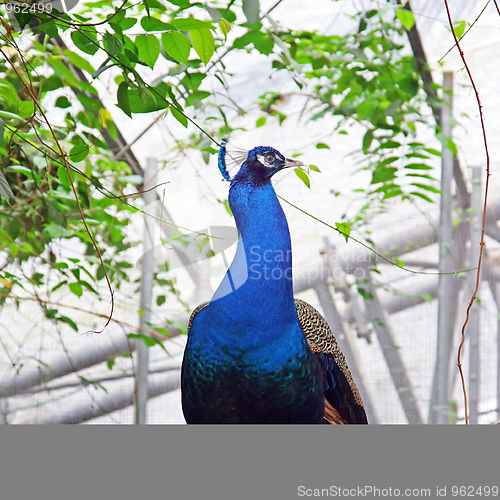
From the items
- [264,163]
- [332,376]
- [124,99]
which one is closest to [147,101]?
[124,99]

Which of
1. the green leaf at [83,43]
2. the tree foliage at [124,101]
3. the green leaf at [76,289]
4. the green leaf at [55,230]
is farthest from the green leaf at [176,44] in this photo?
the green leaf at [76,289]

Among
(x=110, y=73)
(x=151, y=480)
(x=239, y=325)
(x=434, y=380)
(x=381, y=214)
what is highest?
(x=110, y=73)

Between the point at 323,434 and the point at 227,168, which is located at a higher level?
the point at 227,168

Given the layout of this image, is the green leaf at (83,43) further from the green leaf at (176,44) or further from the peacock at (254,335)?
the peacock at (254,335)

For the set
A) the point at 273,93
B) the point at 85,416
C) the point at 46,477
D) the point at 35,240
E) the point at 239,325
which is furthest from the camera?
the point at 85,416

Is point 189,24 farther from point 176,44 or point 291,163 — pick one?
point 291,163

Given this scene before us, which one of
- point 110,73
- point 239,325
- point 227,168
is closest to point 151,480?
point 239,325

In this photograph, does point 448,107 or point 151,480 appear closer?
point 151,480

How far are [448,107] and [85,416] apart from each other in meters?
1.16

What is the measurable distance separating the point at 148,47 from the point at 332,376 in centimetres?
53

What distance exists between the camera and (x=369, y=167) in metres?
1.38

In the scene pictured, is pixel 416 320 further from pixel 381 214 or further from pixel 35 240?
pixel 35 240

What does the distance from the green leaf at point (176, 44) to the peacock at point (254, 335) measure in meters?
0.14

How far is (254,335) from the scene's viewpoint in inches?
30.3
